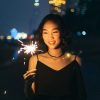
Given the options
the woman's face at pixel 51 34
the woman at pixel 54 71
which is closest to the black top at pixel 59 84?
the woman at pixel 54 71

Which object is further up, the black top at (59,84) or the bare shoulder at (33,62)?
the bare shoulder at (33,62)

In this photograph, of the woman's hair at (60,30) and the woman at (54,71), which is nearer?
the woman at (54,71)

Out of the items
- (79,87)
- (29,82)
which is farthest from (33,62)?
(79,87)

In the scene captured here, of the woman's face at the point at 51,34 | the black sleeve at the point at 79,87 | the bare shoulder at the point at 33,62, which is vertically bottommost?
the black sleeve at the point at 79,87

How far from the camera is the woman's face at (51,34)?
4.59m


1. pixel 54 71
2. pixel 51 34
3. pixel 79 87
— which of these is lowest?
pixel 79 87

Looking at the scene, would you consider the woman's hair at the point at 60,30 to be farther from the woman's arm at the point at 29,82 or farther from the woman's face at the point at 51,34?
the woman's arm at the point at 29,82

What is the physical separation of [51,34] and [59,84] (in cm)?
42

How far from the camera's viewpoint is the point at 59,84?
453 centimetres

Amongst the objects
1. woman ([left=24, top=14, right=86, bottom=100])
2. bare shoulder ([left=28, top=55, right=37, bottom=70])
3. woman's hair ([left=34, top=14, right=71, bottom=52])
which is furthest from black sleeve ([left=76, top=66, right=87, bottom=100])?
bare shoulder ([left=28, top=55, right=37, bottom=70])

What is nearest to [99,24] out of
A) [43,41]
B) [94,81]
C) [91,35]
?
[91,35]

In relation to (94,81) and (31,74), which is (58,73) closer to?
(31,74)

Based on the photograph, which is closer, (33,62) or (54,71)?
(54,71)

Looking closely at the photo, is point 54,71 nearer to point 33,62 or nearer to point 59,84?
point 59,84
